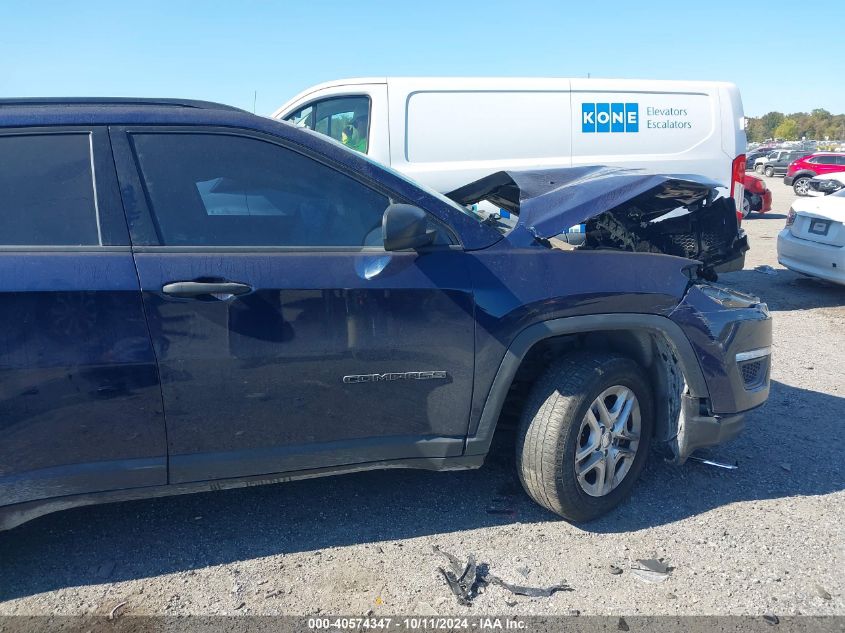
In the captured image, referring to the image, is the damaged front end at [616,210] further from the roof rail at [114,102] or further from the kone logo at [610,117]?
the kone logo at [610,117]

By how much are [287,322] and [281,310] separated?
0.17 ft

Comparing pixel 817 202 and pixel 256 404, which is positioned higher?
pixel 817 202

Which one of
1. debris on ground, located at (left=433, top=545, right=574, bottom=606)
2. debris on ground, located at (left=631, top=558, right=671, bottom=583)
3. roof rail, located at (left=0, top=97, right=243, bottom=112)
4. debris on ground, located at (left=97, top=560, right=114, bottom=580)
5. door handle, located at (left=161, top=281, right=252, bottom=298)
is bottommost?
debris on ground, located at (left=631, top=558, right=671, bottom=583)

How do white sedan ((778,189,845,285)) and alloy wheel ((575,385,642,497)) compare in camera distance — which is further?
white sedan ((778,189,845,285))

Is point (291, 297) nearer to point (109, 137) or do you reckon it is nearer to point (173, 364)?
point (173, 364)

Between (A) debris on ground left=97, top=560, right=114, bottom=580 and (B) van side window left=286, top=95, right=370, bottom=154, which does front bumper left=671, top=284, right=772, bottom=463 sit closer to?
(A) debris on ground left=97, top=560, right=114, bottom=580

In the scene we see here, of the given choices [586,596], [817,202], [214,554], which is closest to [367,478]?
[214,554]

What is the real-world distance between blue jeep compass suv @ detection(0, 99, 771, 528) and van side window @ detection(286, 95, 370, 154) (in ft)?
12.9

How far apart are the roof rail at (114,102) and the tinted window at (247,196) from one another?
19 cm

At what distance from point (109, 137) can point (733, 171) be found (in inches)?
284

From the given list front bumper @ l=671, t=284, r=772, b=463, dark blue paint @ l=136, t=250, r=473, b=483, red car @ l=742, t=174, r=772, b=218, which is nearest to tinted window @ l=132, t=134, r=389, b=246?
dark blue paint @ l=136, t=250, r=473, b=483

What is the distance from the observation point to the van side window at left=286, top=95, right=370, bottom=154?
6.85 meters

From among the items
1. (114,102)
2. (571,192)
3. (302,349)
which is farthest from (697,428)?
(114,102)

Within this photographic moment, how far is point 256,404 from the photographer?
9.00 ft
